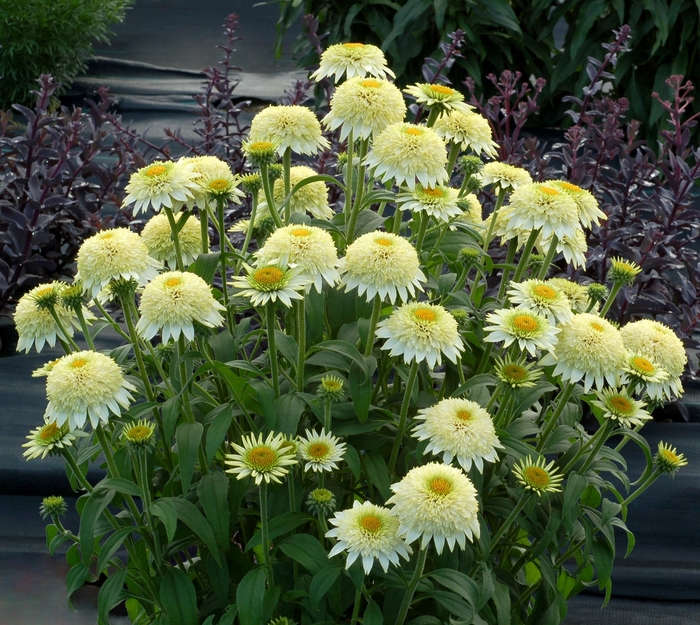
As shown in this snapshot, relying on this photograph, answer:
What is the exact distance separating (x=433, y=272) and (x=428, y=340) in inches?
12.8

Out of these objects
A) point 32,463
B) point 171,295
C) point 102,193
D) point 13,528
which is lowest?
point 13,528

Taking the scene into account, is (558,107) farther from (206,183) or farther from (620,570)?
(206,183)

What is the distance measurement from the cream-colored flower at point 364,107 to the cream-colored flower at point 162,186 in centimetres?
22

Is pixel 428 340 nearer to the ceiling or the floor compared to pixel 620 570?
nearer to the ceiling

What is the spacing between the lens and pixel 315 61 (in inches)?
153

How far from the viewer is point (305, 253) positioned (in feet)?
3.44

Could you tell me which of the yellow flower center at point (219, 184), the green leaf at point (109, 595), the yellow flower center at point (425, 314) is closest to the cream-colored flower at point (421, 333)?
the yellow flower center at point (425, 314)

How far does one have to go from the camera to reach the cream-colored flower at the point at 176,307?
3.33 ft

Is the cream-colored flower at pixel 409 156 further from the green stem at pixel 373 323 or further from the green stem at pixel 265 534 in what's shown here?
the green stem at pixel 265 534

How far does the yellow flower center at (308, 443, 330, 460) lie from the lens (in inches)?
41.0

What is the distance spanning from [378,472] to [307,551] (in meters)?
0.14

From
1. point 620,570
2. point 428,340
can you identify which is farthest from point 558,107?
point 428,340

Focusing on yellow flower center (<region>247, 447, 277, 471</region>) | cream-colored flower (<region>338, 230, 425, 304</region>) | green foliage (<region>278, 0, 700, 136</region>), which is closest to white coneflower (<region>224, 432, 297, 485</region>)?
yellow flower center (<region>247, 447, 277, 471</region>)

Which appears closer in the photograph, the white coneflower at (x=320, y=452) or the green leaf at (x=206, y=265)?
the white coneflower at (x=320, y=452)
